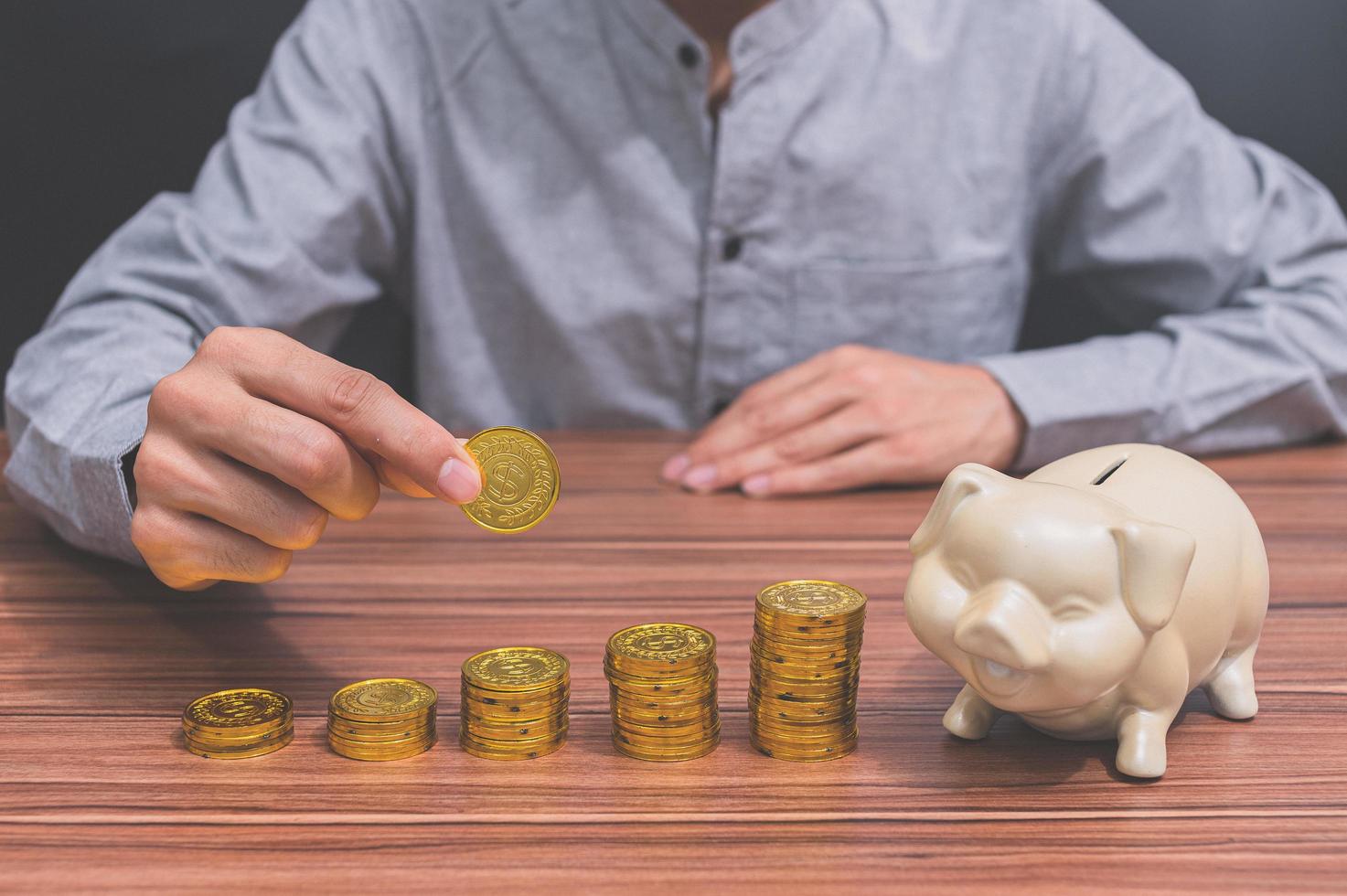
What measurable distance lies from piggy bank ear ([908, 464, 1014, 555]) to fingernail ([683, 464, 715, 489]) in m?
0.59

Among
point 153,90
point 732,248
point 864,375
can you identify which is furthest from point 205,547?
point 153,90

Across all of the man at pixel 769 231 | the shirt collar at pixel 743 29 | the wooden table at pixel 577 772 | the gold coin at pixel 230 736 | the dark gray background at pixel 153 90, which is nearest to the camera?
the wooden table at pixel 577 772

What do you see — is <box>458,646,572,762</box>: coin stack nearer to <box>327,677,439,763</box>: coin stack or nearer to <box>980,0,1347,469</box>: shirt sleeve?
<box>327,677,439,763</box>: coin stack

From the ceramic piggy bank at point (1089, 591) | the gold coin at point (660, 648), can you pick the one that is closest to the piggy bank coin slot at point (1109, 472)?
the ceramic piggy bank at point (1089, 591)

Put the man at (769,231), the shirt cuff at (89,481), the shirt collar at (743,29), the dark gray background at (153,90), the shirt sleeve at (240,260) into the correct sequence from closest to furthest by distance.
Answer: the shirt cuff at (89,481), the shirt sleeve at (240,260), the man at (769,231), the shirt collar at (743,29), the dark gray background at (153,90)

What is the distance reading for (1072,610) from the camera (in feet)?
1.91

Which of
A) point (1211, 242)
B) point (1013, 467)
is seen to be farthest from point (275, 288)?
point (1211, 242)

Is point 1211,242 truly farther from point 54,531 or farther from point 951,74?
point 54,531

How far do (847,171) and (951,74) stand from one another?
195 millimetres

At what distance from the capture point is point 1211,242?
1553 millimetres

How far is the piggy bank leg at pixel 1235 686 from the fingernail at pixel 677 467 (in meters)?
0.61

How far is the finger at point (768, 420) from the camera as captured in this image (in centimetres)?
124

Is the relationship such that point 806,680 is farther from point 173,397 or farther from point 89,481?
point 89,481

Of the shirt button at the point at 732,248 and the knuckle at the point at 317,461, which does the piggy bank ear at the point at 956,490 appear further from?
Answer: the shirt button at the point at 732,248
